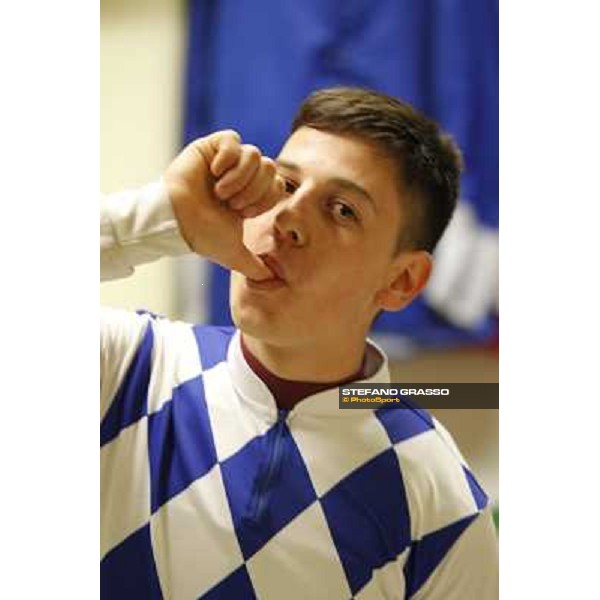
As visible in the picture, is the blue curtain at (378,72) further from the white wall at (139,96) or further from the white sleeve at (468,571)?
the white sleeve at (468,571)

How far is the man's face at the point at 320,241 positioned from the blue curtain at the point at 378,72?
0.04m

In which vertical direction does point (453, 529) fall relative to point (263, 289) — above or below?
below

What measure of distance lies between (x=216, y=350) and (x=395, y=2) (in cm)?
41

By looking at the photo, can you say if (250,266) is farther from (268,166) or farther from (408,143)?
(408,143)

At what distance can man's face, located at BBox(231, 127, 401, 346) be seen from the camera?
87 centimetres

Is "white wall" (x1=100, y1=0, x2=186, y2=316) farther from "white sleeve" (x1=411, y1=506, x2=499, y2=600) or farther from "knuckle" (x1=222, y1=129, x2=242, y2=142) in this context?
"white sleeve" (x1=411, y1=506, x2=499, y2=600)

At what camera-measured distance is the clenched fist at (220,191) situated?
2.71ft

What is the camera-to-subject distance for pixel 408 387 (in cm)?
93

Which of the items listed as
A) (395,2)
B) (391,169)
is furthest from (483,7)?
(391,169)

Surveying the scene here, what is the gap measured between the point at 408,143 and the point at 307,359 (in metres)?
0.24

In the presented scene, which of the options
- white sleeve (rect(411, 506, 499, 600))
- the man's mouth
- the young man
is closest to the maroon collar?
the young man

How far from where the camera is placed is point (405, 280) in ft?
2.98
